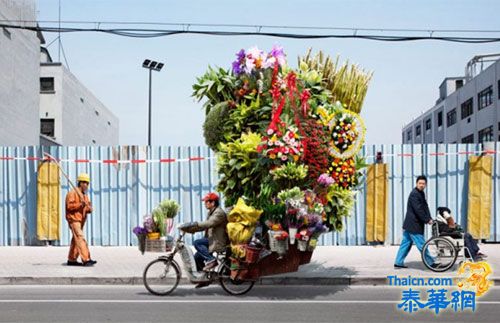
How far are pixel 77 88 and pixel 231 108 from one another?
40064 mm

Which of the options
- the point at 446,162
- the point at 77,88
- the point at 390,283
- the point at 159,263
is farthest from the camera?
the point at 77,88

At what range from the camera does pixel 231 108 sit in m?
10.4

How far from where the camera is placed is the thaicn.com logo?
8.77 m

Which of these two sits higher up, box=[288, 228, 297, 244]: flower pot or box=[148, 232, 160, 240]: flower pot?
box=[288, 228, 297, 244]: flower pot

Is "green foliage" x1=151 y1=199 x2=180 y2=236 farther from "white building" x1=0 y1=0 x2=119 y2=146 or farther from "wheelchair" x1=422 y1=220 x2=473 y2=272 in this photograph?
"white building" x1=0 y1=0 x2=119 y2=146

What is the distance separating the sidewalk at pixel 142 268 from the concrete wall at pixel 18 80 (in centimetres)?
1450

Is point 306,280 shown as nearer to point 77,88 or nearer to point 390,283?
point 390,283

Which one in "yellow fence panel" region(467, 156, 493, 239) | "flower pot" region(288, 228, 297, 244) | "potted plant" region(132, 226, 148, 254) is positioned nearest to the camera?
"flower pot" region(288, 228, 297, 244)

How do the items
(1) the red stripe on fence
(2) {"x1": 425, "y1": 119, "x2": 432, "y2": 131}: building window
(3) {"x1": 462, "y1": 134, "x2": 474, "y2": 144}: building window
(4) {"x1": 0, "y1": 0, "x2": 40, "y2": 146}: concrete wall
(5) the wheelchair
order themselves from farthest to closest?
(2) {"x1": 425, "y1": 119, "x2": 432, "y2": 131}: building window < (3) {"x1": 462, "y1": 134, "x2": 474, "y2": 144}: building window < (4) {"x1": 0, "y1": 0, "x2": 40, "y2": 146}: concrete wall < (1) the red stripe on fence < (5) the wheelchair

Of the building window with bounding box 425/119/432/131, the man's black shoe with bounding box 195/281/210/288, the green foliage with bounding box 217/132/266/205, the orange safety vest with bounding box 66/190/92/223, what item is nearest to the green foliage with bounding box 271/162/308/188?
the green foliage with bounding box 217/132/266/205

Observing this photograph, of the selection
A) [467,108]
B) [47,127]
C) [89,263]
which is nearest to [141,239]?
[89,263]

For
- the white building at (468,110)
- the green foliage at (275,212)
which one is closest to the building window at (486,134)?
the white building at (468,110)

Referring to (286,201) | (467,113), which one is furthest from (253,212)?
(467,113)

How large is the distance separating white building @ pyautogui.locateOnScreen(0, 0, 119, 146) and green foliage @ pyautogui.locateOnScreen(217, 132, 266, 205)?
18513mm
